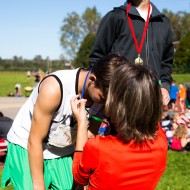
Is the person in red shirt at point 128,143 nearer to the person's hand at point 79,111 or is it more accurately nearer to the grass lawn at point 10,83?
the person's hand at point 79,111

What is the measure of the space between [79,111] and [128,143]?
0.36 meters

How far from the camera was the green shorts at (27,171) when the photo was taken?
8.64 ft

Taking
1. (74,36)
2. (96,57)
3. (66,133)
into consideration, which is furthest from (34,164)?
(74,36)

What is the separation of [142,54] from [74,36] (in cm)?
6125

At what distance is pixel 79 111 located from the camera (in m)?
2.32

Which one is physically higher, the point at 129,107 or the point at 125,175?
the point at 129,107

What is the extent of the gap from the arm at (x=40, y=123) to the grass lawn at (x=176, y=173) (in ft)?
9.31

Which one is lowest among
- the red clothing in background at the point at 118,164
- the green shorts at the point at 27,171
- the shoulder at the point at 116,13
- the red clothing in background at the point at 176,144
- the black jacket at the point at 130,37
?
the red clothing in background at the point at 176,144

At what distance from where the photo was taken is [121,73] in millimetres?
2072

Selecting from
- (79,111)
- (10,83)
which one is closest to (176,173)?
(79,111)

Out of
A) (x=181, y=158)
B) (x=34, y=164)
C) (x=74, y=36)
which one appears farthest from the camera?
(x=74, y=36)

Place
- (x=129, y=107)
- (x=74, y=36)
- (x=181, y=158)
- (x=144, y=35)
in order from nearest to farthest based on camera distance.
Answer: (x=129, y=107)
(x=144, y=35)
(x=181, y=158)
(x=74, y=36)

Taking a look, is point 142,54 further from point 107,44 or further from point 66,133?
point 66,133

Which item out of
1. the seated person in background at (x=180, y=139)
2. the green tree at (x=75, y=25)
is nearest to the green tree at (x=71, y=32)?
the green tree at (x=75, y=25)
